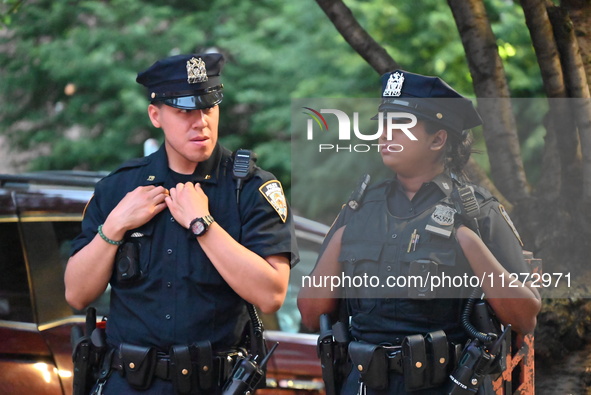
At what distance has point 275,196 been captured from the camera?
342 cm

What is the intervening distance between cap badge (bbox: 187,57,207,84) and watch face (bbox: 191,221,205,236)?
0.53 metres

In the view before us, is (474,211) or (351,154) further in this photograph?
(351,154)

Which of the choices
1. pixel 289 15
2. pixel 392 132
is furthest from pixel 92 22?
pixel 392 132

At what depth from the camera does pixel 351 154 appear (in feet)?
13.0

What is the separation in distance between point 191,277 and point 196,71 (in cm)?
73

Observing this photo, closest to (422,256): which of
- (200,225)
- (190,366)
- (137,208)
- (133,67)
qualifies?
(200,225)

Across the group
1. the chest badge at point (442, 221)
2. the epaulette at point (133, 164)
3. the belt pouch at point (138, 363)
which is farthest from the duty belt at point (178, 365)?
the chest badge at point (442, 221)

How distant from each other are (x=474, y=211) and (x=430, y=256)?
0.71 ft

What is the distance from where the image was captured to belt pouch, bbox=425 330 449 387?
10.9ft

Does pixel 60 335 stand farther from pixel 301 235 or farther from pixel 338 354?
pixel 338 354

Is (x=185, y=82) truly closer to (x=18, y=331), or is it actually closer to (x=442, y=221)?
(x=442, y=221)

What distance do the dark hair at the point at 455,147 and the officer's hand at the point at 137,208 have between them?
0.96 meters

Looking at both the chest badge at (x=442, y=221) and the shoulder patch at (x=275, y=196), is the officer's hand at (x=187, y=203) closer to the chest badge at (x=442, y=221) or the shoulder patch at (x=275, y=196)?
the shoulder patch at (x=275, y=196)

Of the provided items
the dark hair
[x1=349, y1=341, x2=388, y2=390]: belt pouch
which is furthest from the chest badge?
[x1=349, y1=341, x2=388, y2=390]: belt pouch
